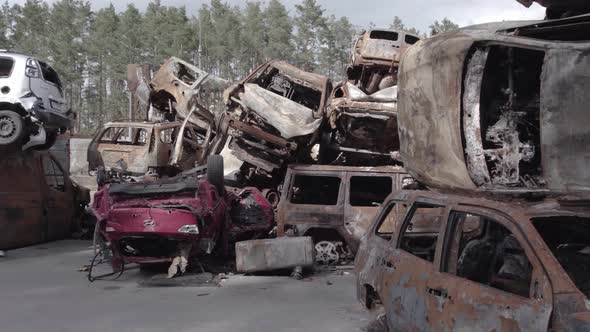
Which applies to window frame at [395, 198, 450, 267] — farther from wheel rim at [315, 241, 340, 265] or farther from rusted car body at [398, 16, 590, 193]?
wheel rim at [315, 241, 340, 265]

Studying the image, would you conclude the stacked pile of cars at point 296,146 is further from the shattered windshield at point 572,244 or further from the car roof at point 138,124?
the shattered windshield at point 572,244

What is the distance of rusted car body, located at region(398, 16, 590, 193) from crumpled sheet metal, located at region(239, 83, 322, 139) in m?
3.98

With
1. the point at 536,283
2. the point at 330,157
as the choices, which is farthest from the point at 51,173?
the point at 536,283

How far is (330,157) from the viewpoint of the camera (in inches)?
405

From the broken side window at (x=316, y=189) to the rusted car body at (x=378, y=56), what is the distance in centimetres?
212

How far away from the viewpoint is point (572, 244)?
408cm

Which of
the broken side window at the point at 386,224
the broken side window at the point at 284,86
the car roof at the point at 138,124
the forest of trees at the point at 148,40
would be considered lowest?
the broken side window at the point at 386,224

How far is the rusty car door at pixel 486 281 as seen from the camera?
9.48ft

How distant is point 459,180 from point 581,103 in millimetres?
1249

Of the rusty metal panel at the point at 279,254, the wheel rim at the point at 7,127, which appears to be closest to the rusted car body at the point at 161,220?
the rusty metal panel at the point at 279,254

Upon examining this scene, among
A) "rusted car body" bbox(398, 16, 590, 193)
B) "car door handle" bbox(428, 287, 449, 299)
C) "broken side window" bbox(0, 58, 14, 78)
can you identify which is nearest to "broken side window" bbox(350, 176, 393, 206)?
"rusted car body" bbox(398, 16, 590, 193)

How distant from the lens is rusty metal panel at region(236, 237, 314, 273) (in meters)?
7.65

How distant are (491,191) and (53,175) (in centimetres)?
952

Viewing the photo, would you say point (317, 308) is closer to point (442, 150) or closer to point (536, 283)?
point (442, 150)
